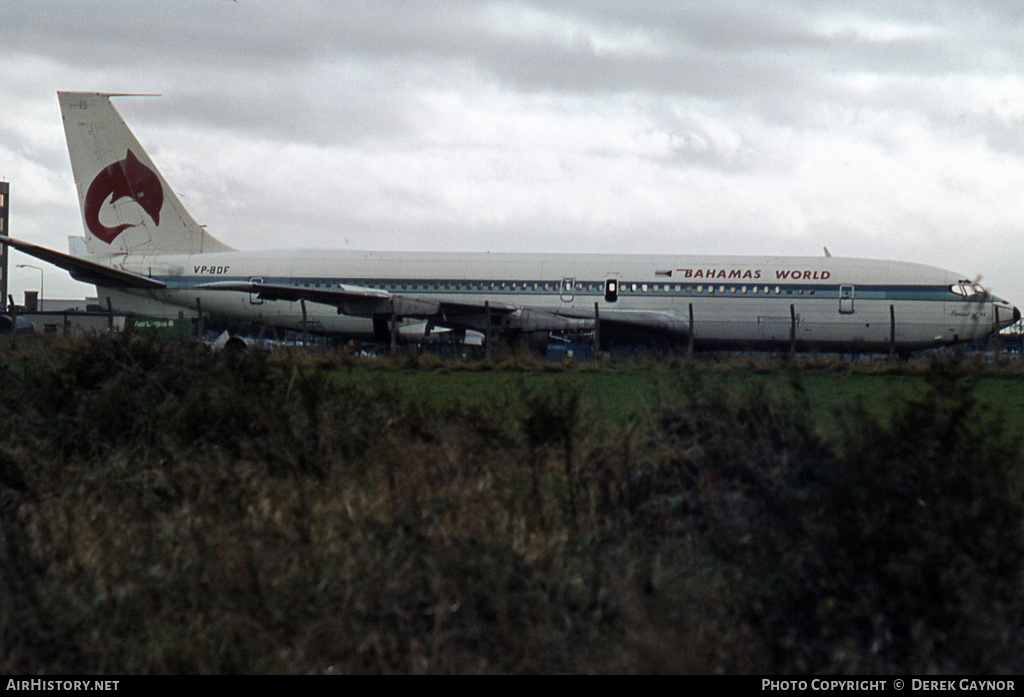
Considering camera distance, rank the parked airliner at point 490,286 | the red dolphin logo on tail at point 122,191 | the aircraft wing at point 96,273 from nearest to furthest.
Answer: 1. the parked airliner at point 490,286
2. the aircraft wing at point 96,273
3. the red dolphin logo on tail at point 122,191

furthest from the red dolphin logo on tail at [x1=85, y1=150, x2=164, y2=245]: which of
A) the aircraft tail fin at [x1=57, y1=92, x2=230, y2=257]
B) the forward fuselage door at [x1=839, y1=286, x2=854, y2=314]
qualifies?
the forward fuselage door at [x1=839, y1=286, x2=854, y2=314]

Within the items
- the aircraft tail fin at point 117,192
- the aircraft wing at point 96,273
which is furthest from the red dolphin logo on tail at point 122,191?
the aircraft wing at point 96,273

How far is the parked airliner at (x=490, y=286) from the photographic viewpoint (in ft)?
86.5

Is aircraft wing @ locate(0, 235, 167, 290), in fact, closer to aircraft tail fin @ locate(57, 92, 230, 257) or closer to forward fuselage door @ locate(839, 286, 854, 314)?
aircraft tail fin @ locate(57, 92, 230, 257)

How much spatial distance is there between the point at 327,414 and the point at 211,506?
1651 millimetres

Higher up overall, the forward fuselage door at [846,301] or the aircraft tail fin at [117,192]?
the aircraft tail fin at [117,192]

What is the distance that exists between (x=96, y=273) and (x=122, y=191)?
129 inches

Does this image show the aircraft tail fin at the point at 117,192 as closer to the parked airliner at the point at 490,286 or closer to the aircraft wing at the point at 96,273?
the parked airliner at the point at 490,286

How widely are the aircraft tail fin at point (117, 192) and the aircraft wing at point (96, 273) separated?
151cm

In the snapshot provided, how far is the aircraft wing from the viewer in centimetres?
2806

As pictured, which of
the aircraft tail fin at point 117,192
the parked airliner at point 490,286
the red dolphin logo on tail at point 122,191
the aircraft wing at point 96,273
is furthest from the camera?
the red dolphin logo on tail at point 122,191

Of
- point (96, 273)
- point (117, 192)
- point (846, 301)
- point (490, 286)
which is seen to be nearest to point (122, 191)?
Answer: point (117, 192)

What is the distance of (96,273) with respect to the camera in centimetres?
2927

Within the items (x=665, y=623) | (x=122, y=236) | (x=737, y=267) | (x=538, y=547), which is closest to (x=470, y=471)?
(x=538, y=547)
